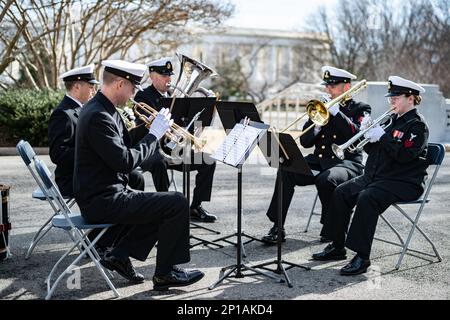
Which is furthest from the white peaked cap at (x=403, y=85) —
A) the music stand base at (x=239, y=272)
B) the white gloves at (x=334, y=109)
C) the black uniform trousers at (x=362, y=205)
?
the music stand base at (x=239, y=272)

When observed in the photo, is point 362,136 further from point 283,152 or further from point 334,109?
point 283,152

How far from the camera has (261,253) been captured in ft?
18.7

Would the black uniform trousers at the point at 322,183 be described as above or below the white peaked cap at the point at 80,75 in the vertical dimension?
below

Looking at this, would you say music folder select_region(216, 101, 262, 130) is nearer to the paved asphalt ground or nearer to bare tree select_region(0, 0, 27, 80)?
the paved asphalt ground

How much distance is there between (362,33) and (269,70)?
2019 cm

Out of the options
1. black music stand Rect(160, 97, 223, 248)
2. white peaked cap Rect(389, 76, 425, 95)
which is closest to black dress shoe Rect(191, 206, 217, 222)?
black music stand Rect(160, 97, 223, 248)

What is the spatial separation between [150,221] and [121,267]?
53cm

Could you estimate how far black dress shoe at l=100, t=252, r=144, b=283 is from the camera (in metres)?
4.67

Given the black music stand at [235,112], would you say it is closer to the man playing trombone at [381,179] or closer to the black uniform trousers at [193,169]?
the man playing trombone at [381,179]

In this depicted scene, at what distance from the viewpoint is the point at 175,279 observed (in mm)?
4555

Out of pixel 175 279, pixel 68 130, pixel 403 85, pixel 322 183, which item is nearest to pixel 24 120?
pixel 68 130

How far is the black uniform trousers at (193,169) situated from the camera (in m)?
6.38
